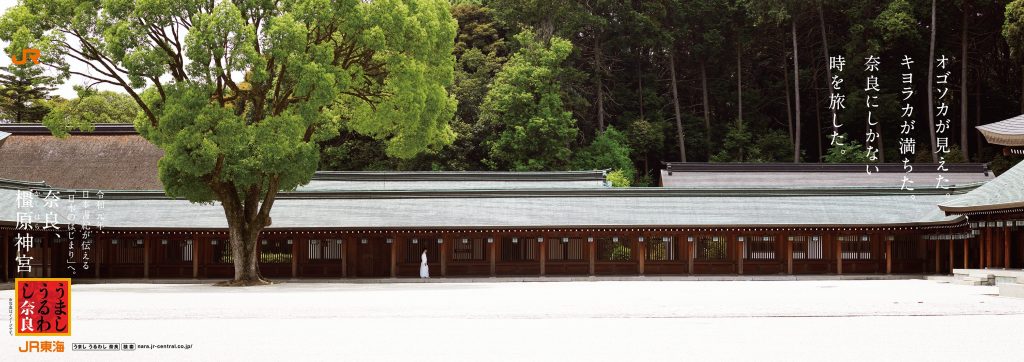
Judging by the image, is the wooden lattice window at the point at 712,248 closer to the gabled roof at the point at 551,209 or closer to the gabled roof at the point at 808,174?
the gabled roof at the point at 551,209

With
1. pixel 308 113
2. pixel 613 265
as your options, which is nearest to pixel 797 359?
pixel 308 113

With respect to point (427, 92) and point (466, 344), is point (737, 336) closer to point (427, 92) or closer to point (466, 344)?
point (466, 344)

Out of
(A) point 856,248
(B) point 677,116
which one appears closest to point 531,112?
(B) point 677,116

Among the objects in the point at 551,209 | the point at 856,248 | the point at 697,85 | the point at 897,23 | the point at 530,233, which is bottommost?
the point at 856,248

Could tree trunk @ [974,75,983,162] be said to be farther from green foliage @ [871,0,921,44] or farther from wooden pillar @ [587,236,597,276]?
wooden pillar @ [587,236,597,276]

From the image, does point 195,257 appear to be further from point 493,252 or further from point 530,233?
point 530,233

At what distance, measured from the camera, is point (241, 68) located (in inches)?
1208

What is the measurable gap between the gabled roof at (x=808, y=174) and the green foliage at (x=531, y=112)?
27.9 ft

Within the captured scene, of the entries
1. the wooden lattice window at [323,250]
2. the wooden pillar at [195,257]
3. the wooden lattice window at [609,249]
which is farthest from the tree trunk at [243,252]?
the wooden lattice window at [609,249]

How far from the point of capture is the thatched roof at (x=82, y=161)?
46094mm

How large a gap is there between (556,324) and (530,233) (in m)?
19.9

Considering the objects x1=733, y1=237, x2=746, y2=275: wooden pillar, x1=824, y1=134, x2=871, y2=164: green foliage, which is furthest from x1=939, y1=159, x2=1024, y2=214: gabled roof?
x1=824, y1=134, x2=871, y2=164: green foliage

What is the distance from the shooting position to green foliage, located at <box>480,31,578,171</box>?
5825cm

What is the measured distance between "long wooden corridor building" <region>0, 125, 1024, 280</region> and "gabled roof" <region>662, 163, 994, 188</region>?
9791 millimetres
